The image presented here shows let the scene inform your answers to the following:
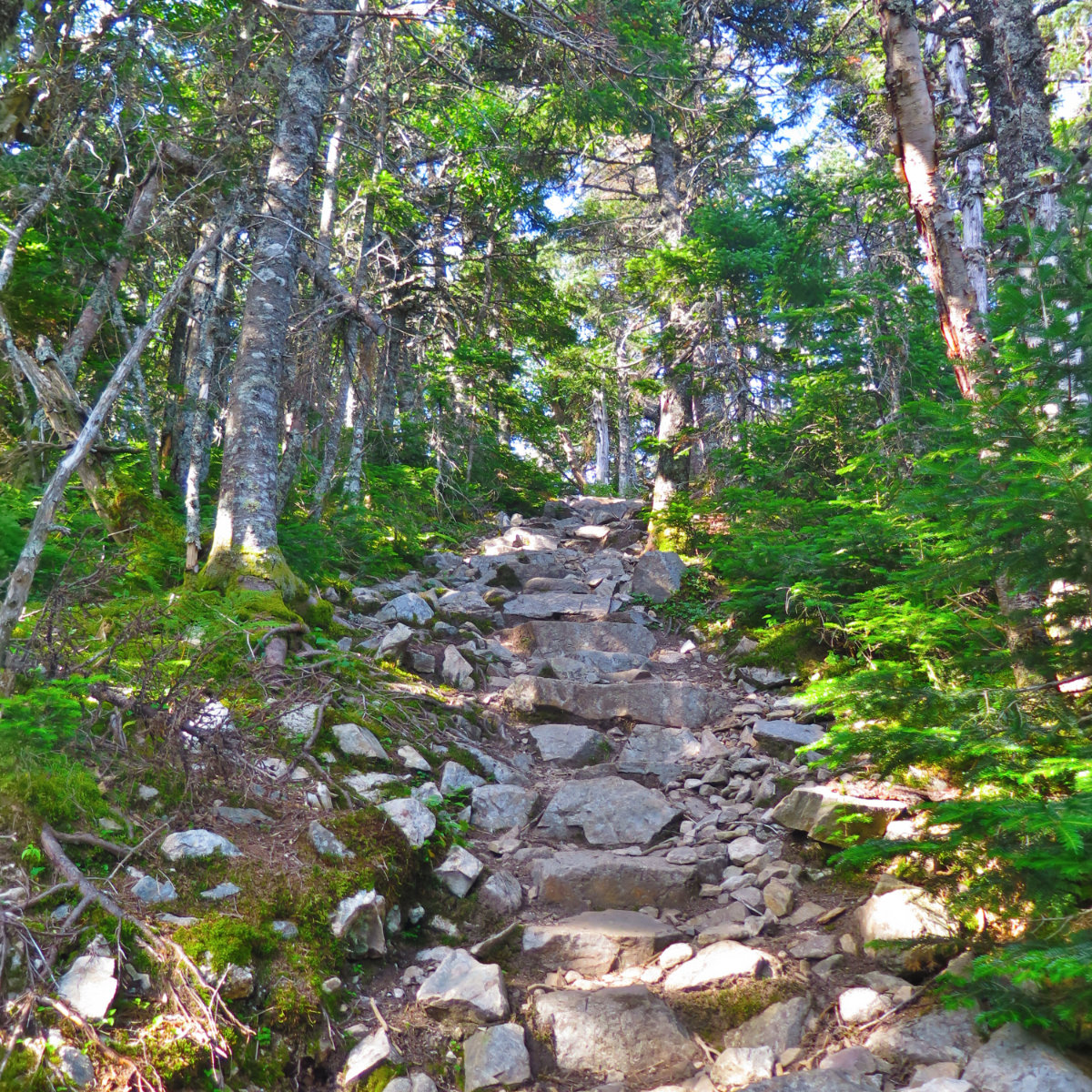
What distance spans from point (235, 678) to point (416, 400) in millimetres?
12016

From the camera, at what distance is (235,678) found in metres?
4.89

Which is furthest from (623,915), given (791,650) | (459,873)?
(791,650)

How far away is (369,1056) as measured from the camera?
3.01 m

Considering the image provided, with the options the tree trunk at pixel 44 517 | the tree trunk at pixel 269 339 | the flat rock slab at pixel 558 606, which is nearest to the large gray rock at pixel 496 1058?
the tree trunk at pixel 44 517

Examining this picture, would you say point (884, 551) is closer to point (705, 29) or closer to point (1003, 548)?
point (1003, 548)

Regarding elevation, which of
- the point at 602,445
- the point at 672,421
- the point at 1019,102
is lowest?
the point at 672,421

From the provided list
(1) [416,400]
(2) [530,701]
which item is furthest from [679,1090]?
(1) [416,400]

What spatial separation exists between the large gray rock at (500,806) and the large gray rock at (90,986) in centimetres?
264

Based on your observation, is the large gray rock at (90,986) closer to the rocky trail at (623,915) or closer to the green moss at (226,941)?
the rocky trail at (623,915)

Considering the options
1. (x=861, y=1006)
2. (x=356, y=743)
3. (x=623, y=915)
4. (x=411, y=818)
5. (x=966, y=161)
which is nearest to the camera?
(x=861, y=1006)

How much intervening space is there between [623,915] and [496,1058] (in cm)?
125

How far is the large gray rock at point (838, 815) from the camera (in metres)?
4.18

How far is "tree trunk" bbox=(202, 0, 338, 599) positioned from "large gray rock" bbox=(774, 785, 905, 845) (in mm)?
4578

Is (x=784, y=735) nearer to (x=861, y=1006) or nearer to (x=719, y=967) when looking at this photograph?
(x=719, y=967)
